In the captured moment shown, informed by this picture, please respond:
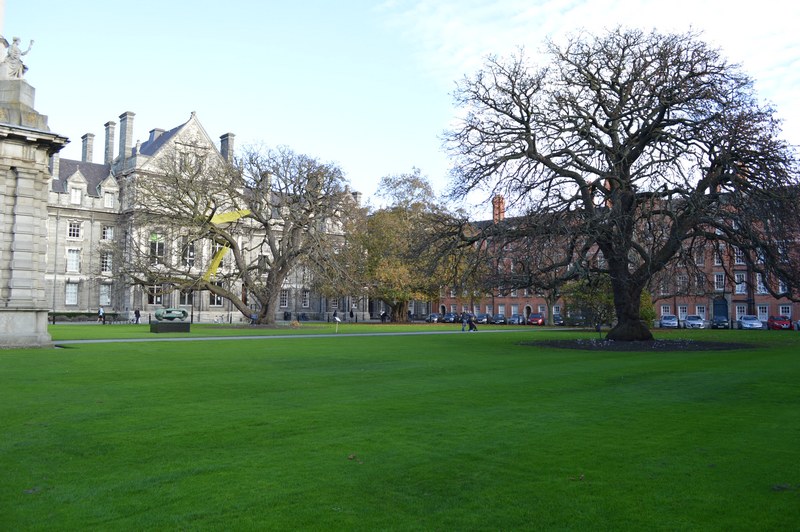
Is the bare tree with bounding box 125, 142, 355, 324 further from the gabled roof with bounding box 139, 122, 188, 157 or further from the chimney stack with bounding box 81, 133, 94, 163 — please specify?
the chimney stack with bounding box 81, 133, 94, 163

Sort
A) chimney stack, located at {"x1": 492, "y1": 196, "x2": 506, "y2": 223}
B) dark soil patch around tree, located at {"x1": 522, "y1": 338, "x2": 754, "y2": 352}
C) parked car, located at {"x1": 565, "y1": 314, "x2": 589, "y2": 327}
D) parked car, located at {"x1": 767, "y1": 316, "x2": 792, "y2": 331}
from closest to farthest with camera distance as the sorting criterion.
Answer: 1. dark soil patch around tree, located at {"x1": 522, "y1": 338, "x2": 754, "y2": 352}
2. chimney stack, located at {"x1": 492, "y1": 196, "x2": 506, "y2": 223}
3. parked car, located at {"x1": 565, "y1": 314, "x2": 589, "y2": 327}
4. parked car, located at {"x1": 767, "y1": 316, "x2": 792, "y2": 331}

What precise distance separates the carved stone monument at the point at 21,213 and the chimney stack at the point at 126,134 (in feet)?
178

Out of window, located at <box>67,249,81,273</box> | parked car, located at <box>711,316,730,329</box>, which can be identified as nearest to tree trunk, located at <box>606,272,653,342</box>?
parked car, located at <box>711,316,730,329</box>

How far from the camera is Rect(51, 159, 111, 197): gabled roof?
73631mm

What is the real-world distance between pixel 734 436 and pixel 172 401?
906 centimetres

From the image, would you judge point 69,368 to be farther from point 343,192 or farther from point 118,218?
point 118,218

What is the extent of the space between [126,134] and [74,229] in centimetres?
1258

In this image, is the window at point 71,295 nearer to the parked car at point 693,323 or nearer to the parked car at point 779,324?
the parked car at point 693,323

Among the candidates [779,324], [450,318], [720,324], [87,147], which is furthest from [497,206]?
[87,147]

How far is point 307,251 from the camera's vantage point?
164 ft

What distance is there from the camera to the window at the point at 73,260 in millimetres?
73062

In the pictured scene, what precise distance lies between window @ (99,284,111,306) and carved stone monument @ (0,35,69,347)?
50.5m

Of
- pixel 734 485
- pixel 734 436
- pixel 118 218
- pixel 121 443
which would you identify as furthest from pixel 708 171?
pixel 118 218

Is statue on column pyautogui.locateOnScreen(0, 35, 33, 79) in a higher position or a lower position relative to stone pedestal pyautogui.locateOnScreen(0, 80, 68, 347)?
higher
